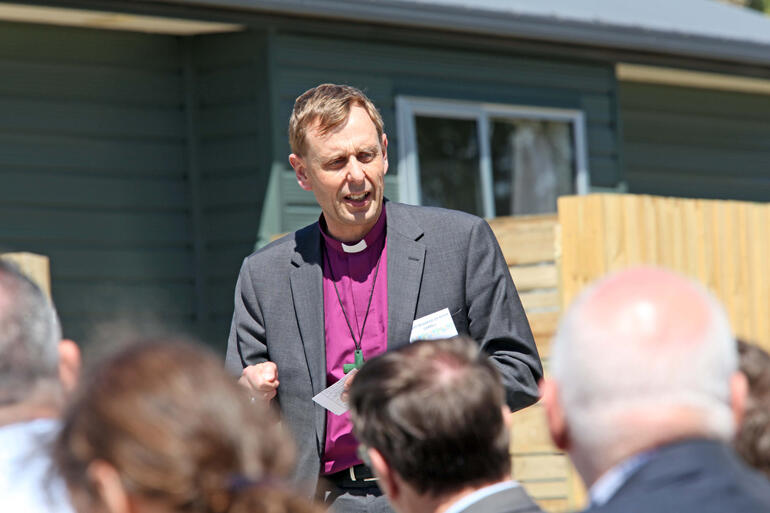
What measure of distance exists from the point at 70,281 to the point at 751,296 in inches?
170

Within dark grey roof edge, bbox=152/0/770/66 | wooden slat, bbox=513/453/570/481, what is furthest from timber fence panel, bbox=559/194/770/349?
dark grey roof edge, bbox=152/0/770/66

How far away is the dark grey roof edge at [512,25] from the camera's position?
7926mm

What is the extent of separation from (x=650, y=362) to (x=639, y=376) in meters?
0.03

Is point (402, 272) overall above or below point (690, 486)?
above

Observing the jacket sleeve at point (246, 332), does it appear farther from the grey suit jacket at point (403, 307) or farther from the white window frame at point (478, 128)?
the white window frame at point (478, 128)

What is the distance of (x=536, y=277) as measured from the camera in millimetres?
6543

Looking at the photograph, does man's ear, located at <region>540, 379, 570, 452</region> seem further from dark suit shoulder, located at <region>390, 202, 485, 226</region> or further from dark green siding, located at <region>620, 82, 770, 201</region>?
dark green siding, located at <region>620, 82, 770, 201</region>

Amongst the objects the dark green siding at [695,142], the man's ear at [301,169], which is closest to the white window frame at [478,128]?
the dark green siding at [695,142]

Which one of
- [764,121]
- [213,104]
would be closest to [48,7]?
[213,104]

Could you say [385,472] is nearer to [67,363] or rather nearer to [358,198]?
[67,363]

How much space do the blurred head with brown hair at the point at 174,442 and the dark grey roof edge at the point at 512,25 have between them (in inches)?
244

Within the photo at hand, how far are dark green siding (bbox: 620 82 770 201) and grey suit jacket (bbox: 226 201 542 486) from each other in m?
7.27

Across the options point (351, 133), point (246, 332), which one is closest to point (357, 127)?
point (351, 133)

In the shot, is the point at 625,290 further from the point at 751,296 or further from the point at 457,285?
the point at 751,296
